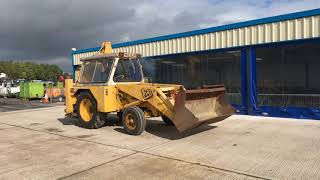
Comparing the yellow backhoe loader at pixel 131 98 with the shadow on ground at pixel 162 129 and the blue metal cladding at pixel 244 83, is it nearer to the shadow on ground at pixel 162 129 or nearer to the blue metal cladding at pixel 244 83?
the shadow on ground at pixel 162 129

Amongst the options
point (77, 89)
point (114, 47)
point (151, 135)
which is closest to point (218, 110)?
point (151, 135)

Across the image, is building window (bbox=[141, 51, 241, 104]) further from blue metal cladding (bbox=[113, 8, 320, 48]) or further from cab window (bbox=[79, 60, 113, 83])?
cab window (bbox=[79, 60, 113, 83])

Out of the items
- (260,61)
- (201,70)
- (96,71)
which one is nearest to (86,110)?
(96,71)

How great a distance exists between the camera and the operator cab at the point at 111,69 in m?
9.38

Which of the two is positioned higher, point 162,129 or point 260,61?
point 260,61

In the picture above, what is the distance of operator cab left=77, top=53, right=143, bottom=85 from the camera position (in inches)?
369

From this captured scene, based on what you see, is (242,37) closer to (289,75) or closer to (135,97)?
(289,75)

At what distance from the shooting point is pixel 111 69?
9.32 metres

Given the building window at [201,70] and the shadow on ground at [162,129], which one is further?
the building window at [201,70]

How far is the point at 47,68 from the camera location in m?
126

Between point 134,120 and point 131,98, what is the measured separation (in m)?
0.80

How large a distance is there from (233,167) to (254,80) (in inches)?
298

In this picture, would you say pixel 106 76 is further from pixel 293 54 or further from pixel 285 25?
pixel 293 54

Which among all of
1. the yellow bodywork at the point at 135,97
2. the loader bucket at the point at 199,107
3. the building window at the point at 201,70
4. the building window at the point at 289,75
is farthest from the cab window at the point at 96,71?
the building window at the point at 289,75
